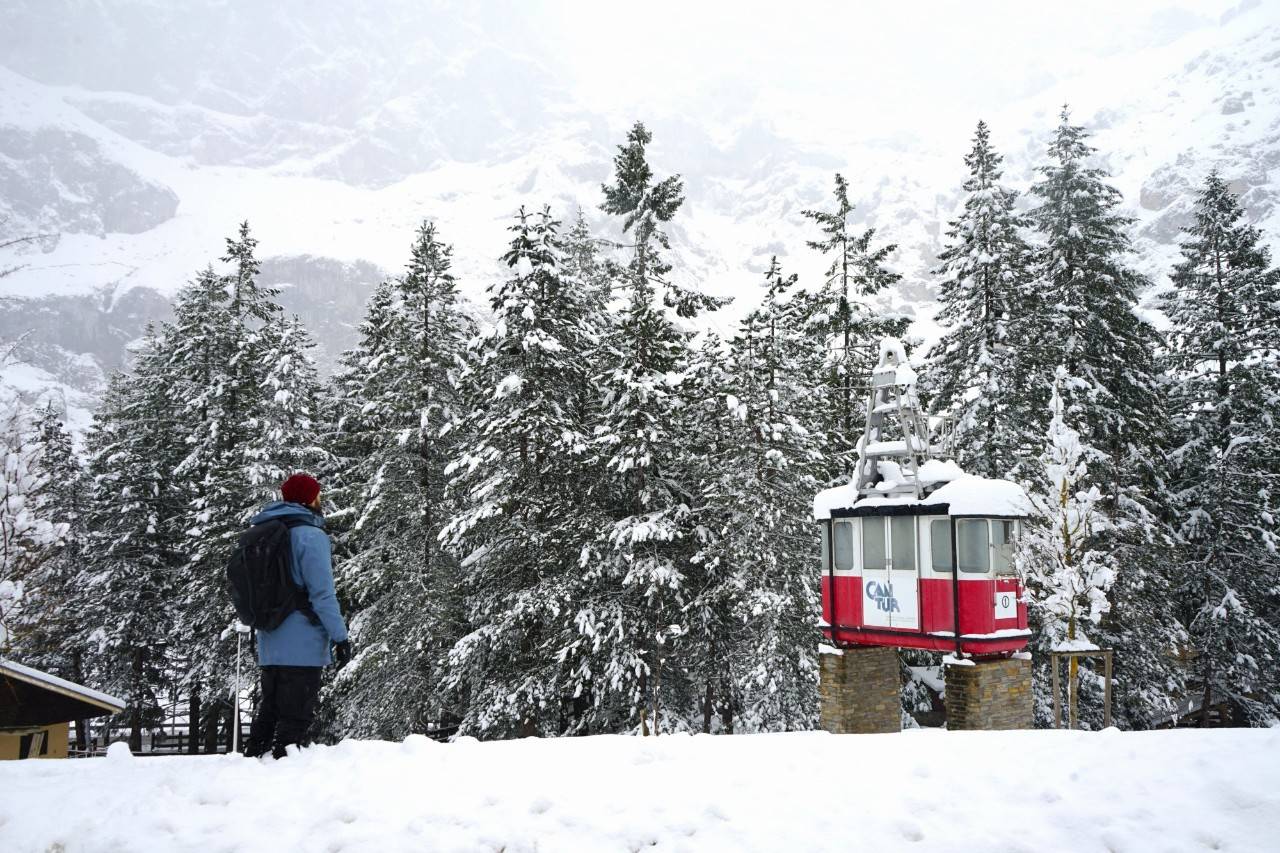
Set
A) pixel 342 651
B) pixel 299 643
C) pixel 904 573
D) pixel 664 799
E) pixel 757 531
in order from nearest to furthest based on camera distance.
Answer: pixel 664 799 < pixel 342 651 < pixel 299 643 < pixel 904 573 < pixel 757 531

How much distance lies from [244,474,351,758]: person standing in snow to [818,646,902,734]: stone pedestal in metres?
11.2

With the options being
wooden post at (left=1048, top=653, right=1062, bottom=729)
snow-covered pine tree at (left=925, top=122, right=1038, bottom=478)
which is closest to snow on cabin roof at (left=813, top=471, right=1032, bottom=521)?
wooden post at (left=1048, top=653, right=1062, bottom=729)

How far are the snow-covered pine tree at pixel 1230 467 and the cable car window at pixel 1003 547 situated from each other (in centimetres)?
1242

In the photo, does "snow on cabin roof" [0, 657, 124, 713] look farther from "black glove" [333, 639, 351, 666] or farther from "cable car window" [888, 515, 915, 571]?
"cable car window" [888, 515, 915, 571]

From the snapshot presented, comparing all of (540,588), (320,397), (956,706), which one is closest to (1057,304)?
(956,706)

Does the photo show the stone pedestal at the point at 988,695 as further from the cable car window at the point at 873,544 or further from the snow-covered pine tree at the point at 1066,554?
the cable car window at the point at 873,544

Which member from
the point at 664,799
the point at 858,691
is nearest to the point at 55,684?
the point at 858,691

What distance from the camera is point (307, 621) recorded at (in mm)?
6078

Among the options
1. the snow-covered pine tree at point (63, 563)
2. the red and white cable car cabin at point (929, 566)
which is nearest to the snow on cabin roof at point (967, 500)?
the red and white cable car cabin at point (929, 566)

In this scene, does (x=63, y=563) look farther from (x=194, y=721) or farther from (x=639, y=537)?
(x=639, y=537)

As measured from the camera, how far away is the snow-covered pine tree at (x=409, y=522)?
69.8 ft

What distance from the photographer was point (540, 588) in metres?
19.2

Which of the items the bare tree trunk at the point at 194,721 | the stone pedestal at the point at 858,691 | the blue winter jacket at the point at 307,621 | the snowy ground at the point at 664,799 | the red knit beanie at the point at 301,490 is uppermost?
the red knit beanie at the point at 301,490

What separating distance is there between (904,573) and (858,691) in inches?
99.3
